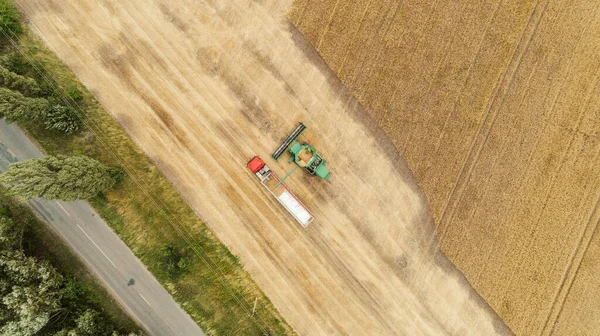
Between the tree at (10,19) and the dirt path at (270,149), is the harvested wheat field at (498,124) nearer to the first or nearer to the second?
the dirt path at (270,149)

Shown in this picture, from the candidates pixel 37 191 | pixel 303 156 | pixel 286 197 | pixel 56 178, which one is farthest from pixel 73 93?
pixel 303 156

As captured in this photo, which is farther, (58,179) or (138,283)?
(138,283)

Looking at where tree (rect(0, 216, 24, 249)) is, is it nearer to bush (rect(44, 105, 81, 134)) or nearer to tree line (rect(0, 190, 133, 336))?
tree line (rect(0, 190, 133, 336))

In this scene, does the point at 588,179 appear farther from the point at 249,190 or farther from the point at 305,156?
the point at 249,190

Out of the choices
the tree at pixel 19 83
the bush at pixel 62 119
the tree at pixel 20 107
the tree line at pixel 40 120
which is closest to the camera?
the tree line at pixel 40 120

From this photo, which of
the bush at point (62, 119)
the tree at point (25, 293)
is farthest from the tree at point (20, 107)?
the tree at point (25, 293)

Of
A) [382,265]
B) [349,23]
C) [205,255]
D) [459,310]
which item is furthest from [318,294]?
[349,23]
